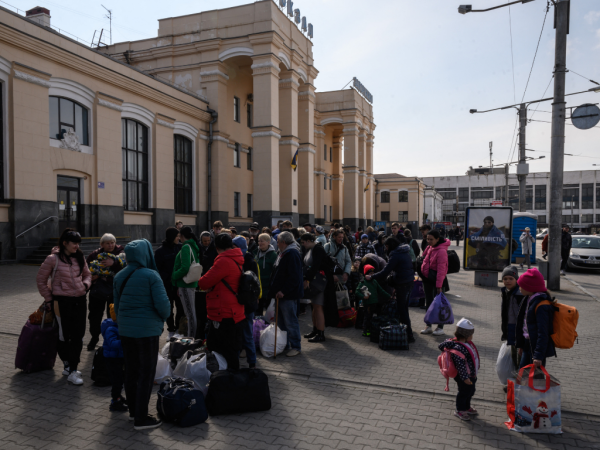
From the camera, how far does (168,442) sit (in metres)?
3.91

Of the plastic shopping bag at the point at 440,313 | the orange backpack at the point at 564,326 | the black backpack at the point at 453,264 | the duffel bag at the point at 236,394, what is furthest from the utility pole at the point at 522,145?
the duffel bag at the point at 236,394

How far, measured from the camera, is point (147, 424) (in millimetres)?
4133

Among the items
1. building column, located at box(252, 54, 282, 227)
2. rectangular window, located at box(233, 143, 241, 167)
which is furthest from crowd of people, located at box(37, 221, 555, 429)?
rectangular window, located at box(233, 143, 241, 167)

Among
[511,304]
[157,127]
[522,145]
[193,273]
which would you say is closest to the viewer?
[511,304]

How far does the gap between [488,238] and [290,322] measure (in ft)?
30.9

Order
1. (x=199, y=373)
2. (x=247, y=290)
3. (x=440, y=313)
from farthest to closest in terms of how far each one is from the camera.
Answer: (x=440, y=313) → (x=247, y=290) → (x=199, y=373)

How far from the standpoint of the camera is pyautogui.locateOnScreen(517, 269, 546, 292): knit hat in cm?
434

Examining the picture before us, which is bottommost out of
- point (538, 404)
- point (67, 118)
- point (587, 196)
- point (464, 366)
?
point (538, 404)

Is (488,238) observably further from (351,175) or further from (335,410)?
(351,175)

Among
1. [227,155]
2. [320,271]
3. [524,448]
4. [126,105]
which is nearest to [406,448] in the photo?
[524,448]

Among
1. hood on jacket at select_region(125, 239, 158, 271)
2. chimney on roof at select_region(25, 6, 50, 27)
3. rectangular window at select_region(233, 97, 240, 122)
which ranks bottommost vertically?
hood on jacket at select_region(125, 239, 158, 271)

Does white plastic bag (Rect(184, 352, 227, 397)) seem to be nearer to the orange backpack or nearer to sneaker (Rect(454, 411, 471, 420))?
sneaker (Rect(454, 411, 471, 420))

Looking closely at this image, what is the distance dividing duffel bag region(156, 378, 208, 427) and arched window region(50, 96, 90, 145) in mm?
16465

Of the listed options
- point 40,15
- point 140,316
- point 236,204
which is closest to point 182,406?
point 140,316
